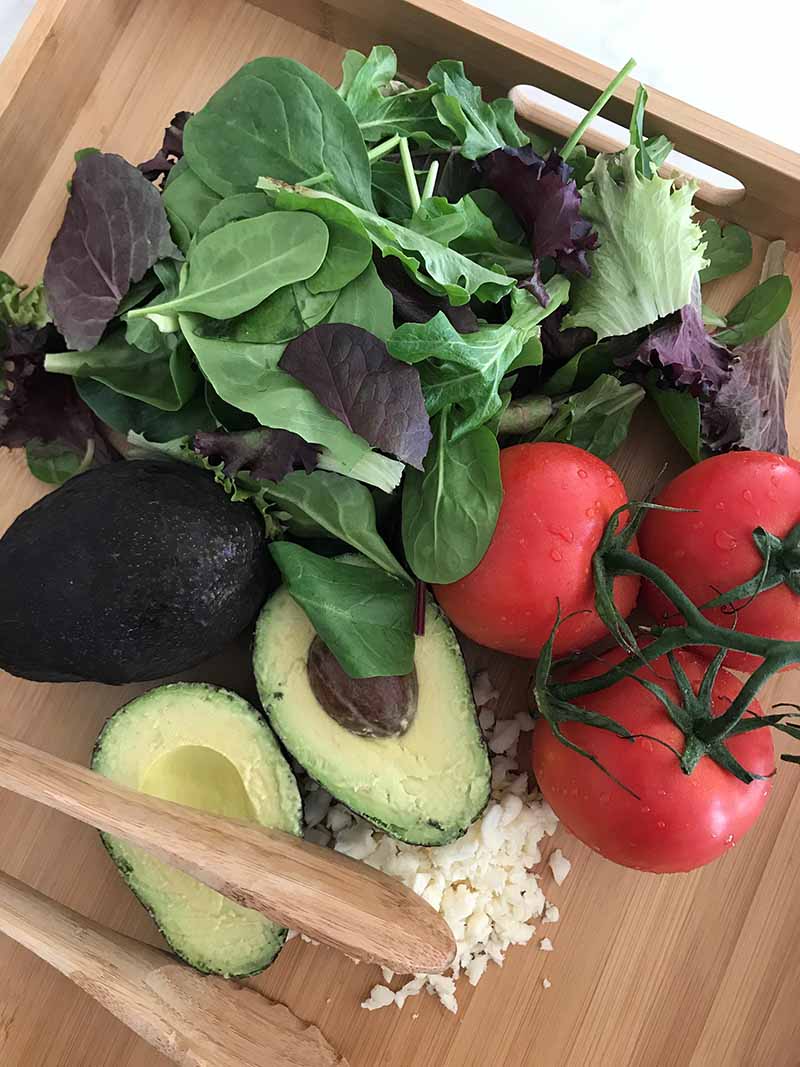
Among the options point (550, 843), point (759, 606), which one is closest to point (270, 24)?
point (759, 606)

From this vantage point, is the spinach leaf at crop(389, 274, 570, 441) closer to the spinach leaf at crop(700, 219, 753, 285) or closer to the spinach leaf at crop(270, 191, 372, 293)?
the spinach leaf at crop(270, 191, 372, 293)

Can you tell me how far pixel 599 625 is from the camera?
73 centimetres

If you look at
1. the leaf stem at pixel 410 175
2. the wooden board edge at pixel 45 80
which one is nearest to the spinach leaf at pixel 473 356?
the leaf stem at pixel 410 175

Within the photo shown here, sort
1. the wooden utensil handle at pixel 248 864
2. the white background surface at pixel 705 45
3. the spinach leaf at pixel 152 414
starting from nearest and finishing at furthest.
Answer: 1. the wooden utensil handle at pixel 248 864
2. the spinach leaf at pixel 152 414
3. the white background surface at pixel 705 45

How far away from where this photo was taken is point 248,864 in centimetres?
65

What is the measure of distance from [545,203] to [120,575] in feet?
1.41

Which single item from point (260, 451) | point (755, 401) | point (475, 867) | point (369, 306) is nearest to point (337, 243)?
point (369, 306)

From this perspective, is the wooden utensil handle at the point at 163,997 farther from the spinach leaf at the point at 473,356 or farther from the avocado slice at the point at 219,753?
the spinach leaf at the point at 473,356

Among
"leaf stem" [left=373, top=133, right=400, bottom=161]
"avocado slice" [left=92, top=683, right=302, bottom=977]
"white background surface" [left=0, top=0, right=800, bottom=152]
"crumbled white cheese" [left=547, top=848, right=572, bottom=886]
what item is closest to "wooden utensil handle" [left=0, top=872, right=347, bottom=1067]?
"avocado slice" [left=92, top=683, right=302, bottom=977]

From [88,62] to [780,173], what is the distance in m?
0.64

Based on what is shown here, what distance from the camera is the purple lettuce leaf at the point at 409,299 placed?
0.70 metres

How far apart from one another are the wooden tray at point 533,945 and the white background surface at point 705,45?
23cm

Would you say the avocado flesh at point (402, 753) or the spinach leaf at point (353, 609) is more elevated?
the spinach leaf at point (353, 609)

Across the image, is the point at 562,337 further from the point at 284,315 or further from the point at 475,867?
the point at 475,867
